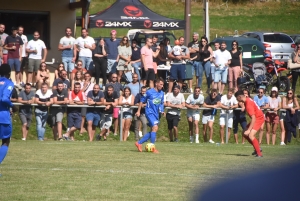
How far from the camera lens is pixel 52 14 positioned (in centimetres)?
2498

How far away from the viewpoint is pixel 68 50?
70.0ft

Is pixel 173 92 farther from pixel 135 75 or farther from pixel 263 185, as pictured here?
pixel 263 185

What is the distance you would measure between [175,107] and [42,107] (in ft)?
12.5

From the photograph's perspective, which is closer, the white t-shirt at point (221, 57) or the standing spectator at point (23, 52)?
the standing spectator at point (23, 52)

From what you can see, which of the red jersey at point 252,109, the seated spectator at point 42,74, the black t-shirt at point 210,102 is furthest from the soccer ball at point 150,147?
the seated spectator at point 42,74

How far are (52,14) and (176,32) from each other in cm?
2319

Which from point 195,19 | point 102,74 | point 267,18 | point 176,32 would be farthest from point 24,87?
point 267,18

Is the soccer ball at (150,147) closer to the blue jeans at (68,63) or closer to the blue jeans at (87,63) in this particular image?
the blue jeans at (87,63)

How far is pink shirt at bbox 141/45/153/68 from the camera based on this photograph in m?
20.6

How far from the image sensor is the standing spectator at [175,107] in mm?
19992

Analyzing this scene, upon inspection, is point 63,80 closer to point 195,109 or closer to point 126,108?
point 126,108

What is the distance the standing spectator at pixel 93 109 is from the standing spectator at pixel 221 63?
449cm

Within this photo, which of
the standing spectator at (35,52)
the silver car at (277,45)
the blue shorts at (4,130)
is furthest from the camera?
Answer: the silver car at (277,45)

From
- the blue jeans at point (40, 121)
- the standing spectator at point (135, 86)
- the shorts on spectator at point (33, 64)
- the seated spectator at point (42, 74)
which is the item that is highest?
the shorts on spectator at point (33, 64)
